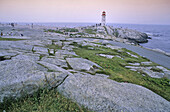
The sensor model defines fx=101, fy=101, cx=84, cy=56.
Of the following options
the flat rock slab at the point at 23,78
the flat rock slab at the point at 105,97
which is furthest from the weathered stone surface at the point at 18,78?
the flat rock slab at the point at 105,97

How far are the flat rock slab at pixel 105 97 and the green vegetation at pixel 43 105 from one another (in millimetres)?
466

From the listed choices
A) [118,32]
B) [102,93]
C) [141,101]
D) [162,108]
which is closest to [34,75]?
[102,93]

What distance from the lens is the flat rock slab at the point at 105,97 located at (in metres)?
5.41

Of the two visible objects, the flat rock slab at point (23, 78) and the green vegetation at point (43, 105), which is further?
the flat rock slab at point (23, 78)

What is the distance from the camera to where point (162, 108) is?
6152 mm

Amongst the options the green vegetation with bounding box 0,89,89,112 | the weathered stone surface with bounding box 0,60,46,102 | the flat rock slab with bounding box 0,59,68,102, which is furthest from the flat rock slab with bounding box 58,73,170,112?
the weathered stone surface with bounding box 0,60,46,102

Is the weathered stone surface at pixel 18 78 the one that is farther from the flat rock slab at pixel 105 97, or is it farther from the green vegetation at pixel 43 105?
the flat rock slab at pixel 105 97

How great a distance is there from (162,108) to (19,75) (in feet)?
29.7

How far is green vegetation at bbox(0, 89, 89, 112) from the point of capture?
4883mm

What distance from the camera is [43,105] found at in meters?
5.13

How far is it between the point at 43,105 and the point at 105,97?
11.1 ft

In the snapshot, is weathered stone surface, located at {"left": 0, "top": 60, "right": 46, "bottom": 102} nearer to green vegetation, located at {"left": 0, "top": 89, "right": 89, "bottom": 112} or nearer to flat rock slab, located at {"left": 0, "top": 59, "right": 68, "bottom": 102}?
flat rock slab, located at {"left": 0, "top": 59, "right": 68, "bottom": 102}

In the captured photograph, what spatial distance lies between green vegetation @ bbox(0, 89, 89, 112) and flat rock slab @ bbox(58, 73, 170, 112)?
47cm

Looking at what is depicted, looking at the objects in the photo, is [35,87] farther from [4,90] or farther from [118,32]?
[118,32]
